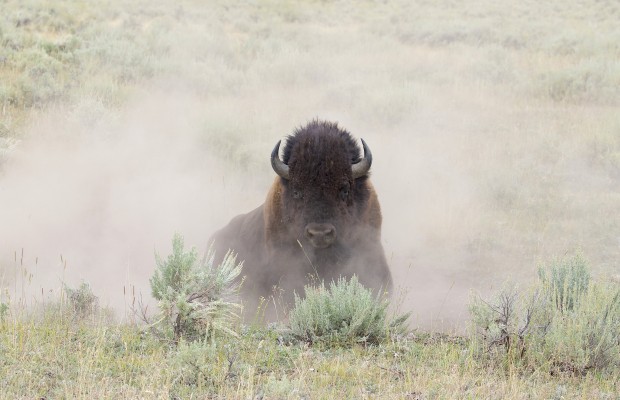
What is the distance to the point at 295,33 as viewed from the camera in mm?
22922

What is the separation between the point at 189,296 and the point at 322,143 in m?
2.19

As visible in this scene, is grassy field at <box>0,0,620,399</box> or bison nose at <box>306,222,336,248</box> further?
bison nose at <box>306,222,336,248</box>

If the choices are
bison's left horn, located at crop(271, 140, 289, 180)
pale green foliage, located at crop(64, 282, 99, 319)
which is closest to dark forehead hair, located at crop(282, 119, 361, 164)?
bison's left horn, located at crop(271, 140, 289, 180)

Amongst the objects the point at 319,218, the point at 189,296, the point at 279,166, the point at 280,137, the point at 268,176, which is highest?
the point at 280,137

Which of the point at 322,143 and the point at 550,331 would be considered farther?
the point at 322,143

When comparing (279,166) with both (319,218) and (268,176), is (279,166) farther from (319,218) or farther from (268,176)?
(268,176)

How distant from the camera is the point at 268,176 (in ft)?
37.8

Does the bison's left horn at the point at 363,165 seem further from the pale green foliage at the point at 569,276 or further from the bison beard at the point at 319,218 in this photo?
the pale green foliage at the point at 569,276

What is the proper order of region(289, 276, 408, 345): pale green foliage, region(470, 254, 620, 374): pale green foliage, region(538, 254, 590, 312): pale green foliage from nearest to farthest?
region(470, 254, 620, 374): pale green foliage < region(289, 276, 408, 345): pale green foliage < region(538, 254, 590, 312): pale green foliage

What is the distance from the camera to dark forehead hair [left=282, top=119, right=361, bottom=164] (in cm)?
630

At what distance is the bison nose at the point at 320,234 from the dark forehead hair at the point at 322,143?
2.15 ft

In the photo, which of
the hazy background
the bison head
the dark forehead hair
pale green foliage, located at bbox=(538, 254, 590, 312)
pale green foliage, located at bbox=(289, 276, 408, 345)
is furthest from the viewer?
the hazy background

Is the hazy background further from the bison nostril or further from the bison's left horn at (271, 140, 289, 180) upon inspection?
the bison's left horn at (271, 140, 289, 180)

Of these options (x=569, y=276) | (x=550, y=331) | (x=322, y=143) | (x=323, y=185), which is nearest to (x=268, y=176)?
(x=322, y=143)
